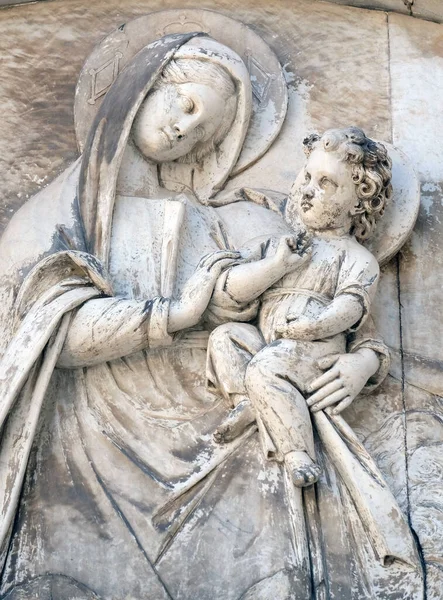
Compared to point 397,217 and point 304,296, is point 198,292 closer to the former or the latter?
point 304,296

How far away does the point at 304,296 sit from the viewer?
7895 mm

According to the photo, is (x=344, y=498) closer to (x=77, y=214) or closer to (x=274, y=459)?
(x=274, y=459)

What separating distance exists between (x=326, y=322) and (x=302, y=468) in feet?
1.87

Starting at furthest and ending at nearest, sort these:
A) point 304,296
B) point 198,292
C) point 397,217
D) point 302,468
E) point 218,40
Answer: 1. point 218,40
2. point 397,217
3. point 304,296
4. point 198,292
5. point 302,468

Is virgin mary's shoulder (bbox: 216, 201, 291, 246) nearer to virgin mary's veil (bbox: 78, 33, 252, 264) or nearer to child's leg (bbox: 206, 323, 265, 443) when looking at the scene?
virgin mary's veil (bbox: 78, 33, 252, 264)

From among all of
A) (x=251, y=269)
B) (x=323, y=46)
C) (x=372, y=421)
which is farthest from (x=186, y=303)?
(x=323, y=46)

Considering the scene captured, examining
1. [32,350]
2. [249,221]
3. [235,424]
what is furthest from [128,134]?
[235,424]

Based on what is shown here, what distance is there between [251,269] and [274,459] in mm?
725

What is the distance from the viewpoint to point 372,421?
26.0ft

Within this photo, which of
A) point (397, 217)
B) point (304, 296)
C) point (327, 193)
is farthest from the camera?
point (397, 217)

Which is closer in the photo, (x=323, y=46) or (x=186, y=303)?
(x=186, y=303)

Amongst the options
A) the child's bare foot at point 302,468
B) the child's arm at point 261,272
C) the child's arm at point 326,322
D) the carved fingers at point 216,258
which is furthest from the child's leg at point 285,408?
the carved fingers at point 216,258

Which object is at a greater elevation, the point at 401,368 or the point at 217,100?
the point at 217,100

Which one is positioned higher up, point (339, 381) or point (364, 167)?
point (364, 167)
